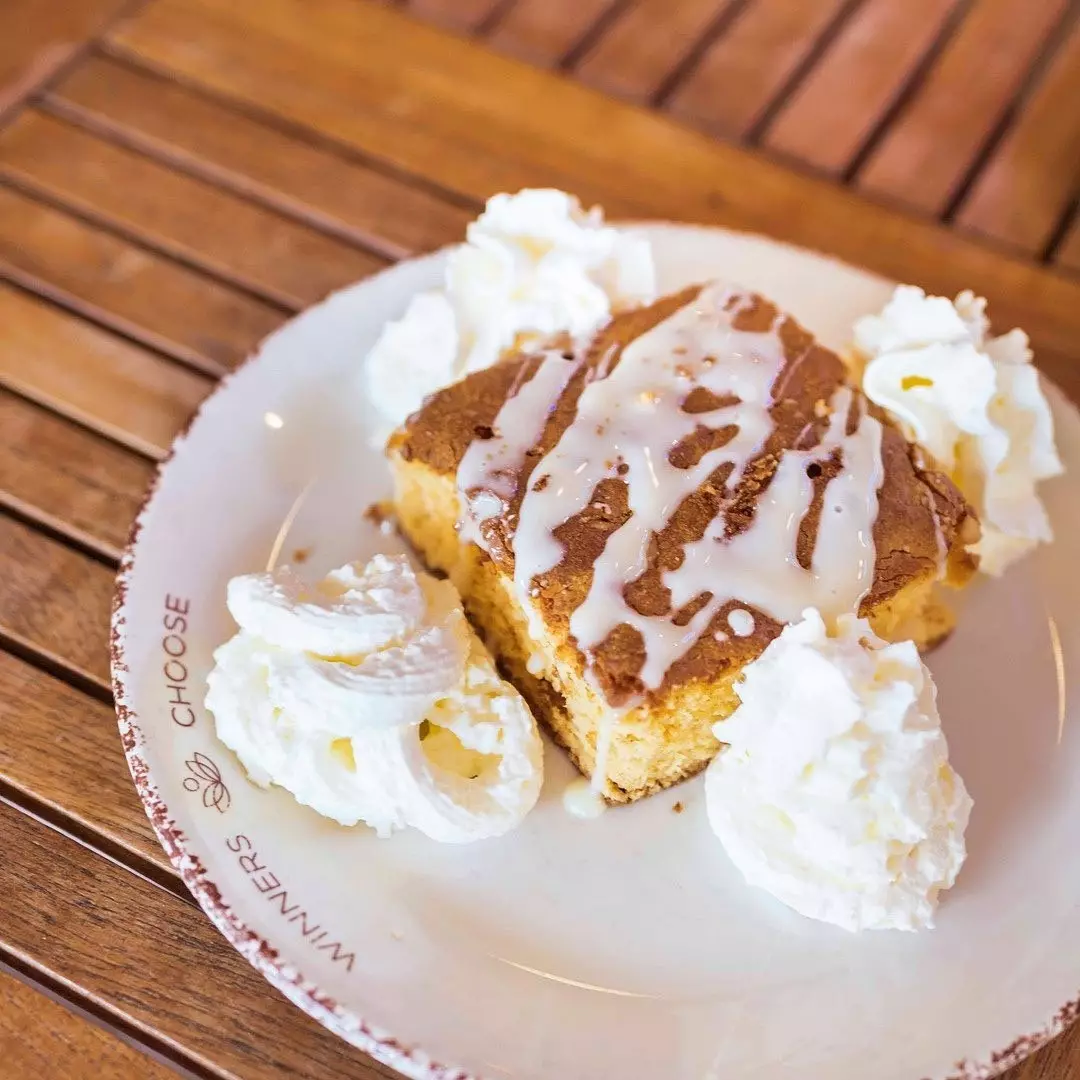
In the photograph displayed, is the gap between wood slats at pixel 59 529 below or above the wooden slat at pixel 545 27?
below

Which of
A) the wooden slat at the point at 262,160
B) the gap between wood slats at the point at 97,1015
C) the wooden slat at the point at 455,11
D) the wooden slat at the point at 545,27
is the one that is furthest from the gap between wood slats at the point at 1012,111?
the gap between wood slats at the point at 97,1015

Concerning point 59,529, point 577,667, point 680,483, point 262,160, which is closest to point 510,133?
point 262,160

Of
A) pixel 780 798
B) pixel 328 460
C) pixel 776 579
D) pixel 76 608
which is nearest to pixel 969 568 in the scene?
pixel 776 579

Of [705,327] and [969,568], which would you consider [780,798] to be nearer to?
[969,568]

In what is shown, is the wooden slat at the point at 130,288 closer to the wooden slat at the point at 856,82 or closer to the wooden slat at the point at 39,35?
the wooden slat at the point at 39,35

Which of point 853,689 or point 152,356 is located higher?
point 853,689

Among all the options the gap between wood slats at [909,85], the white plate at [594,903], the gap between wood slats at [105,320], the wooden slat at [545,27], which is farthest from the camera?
the wooden slat at [545,27]

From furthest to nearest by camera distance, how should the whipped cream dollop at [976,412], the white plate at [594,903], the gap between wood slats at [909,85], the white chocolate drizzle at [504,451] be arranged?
the gap between wood slats at [909,85], the whipped cream dollop at [976,412], the white chocolate drizzle at [504,451], the white plate at [594,903]

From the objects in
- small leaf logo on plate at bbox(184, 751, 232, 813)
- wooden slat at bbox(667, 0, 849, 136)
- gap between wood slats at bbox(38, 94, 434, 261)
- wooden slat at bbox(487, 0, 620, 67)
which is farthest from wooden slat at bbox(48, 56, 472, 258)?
small leaf logo on plate at bbox(184, 751, 232, 813)
